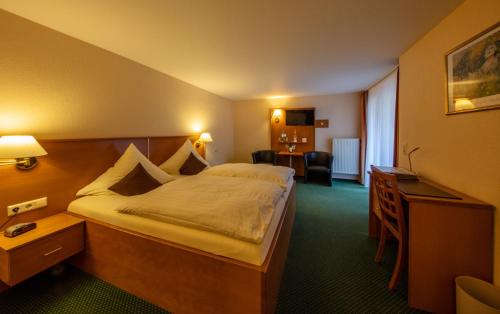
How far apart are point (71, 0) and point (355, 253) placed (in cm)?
354

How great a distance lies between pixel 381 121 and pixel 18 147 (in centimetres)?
497

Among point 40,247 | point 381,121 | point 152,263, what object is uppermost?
point 381,121

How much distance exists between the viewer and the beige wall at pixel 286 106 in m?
5.04

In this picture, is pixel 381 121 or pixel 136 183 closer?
pixel 136 183

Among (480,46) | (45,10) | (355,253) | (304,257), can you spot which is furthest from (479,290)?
(45,10)

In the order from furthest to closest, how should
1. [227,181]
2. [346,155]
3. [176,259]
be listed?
[346,155] → [227,181] → [176,259]

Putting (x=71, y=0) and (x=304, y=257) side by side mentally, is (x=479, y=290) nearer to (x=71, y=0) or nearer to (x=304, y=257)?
(x=304, y=257)

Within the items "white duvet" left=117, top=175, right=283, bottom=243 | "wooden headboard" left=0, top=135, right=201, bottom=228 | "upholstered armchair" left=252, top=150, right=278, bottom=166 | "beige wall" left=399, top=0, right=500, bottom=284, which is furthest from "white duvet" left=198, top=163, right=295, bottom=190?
"upholstered armchair" left=252, top=150, right=278, bottom=166

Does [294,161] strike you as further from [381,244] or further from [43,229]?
[43,229]

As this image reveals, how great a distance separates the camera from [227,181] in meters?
2.34

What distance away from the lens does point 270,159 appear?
5.28m

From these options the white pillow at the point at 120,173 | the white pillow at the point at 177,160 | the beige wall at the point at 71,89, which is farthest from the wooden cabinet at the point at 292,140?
the white pillow at the point at 120,173

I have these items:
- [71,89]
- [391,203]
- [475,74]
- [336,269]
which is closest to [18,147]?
[71,89]

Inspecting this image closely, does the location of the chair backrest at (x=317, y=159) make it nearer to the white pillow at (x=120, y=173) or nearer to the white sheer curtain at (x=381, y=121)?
the white sheer curtain at (x=381, y=121)
